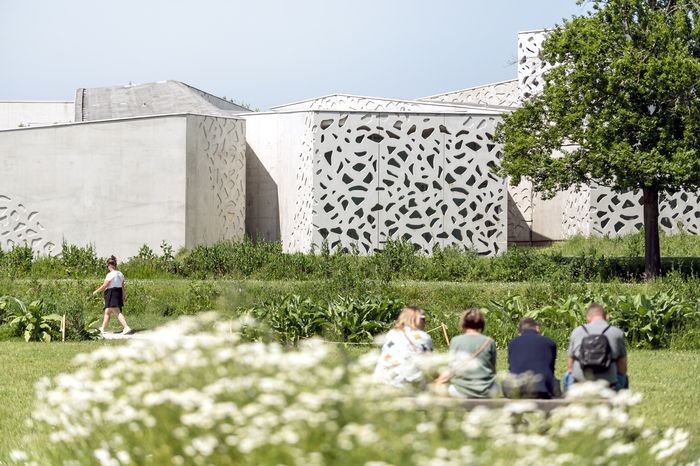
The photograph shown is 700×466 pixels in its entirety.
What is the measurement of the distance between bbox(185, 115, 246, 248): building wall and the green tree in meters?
10.1

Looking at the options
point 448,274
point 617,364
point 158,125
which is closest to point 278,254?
point 448,274

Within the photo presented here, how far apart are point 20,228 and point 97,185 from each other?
3.08m

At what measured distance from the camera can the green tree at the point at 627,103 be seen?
2433 cm

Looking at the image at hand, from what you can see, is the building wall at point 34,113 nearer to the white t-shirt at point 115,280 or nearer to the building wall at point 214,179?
the building wall at point 214,179

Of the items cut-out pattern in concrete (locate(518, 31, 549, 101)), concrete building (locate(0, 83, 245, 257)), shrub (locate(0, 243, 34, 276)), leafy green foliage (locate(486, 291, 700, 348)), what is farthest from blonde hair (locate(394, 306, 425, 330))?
cut-out pattern in concrete (locate(518, 31, 549, 101))

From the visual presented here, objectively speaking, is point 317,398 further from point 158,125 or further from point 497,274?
point 158,125

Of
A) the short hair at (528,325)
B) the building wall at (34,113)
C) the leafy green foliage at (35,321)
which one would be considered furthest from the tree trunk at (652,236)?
the building wall at (34,113)

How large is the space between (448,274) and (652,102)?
21.3 ft

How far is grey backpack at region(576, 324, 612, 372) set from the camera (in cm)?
954

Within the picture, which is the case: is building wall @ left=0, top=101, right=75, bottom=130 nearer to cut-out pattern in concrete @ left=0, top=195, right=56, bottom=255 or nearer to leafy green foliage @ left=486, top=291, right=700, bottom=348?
cut-out pattern in concrete @ left=0, top=195, right=56, bottom=255

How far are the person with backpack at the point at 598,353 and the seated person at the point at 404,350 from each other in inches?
55.5

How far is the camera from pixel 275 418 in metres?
5.12

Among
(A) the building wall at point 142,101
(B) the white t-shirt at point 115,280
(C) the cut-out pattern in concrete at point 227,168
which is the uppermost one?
(A) the building wall at point 142,101

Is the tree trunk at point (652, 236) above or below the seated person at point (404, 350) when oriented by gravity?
above
